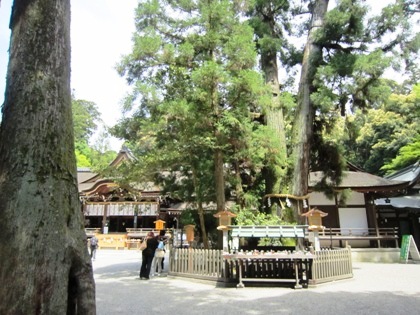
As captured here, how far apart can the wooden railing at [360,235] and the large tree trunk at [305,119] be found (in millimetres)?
5108

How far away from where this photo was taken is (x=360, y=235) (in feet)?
51.3

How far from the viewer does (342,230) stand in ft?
52.5

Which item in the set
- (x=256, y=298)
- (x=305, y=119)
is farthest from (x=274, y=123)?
(x=256, y=298)

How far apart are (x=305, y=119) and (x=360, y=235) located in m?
7.69

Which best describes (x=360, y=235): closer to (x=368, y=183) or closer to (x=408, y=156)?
(x=368, y=183)

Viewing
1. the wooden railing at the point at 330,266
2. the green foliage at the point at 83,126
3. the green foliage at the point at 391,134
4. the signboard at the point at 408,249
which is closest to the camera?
the wooden railing at the point at 330,266

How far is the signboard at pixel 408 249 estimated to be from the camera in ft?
45.2

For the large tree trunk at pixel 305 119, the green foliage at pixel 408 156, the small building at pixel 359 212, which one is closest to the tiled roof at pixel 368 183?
the small building at pixel 359 212

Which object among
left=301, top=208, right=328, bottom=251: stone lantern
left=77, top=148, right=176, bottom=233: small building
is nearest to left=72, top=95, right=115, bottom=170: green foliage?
left=77, top=148, right=176, bottom=233: small building

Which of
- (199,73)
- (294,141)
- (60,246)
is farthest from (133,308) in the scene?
(294,141)

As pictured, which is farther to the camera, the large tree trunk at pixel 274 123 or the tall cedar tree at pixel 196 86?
the large tree trunk at pixel 274 123

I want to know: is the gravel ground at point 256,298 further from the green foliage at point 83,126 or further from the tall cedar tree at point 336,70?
the green foliage at point 83,126

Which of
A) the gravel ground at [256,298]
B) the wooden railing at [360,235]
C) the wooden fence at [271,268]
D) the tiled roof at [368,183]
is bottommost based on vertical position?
the gravel ground at [256,298]

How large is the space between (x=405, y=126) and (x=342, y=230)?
51.9 feet
